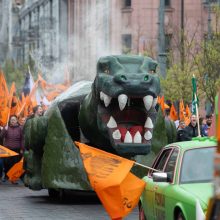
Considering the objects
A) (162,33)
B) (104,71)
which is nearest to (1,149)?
(104,71)

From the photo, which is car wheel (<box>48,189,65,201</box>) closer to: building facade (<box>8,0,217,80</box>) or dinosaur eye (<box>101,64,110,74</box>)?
dinosaur eye (<box>101,64,110,74</box>)

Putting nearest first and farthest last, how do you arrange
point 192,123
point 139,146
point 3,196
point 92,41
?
point 139,146 → point 3,196 → point 192,123 → point 92,41

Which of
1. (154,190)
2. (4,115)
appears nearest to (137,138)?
(154,190)

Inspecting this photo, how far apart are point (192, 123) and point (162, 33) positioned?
8.72 meters

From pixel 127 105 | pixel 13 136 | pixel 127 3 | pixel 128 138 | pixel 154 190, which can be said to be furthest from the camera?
pixel 127 3

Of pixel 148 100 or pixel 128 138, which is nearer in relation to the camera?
pixel 148 100

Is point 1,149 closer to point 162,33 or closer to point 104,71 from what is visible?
point 104,71

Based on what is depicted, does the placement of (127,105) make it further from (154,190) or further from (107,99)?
(154,190)

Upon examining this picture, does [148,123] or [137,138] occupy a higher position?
[148,123]

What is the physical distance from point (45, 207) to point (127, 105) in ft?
8.79

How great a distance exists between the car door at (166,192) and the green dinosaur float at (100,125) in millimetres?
3453

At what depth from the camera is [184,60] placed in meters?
40.6

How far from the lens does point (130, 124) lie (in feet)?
53.0

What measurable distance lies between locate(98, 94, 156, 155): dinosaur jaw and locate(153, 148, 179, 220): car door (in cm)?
354
